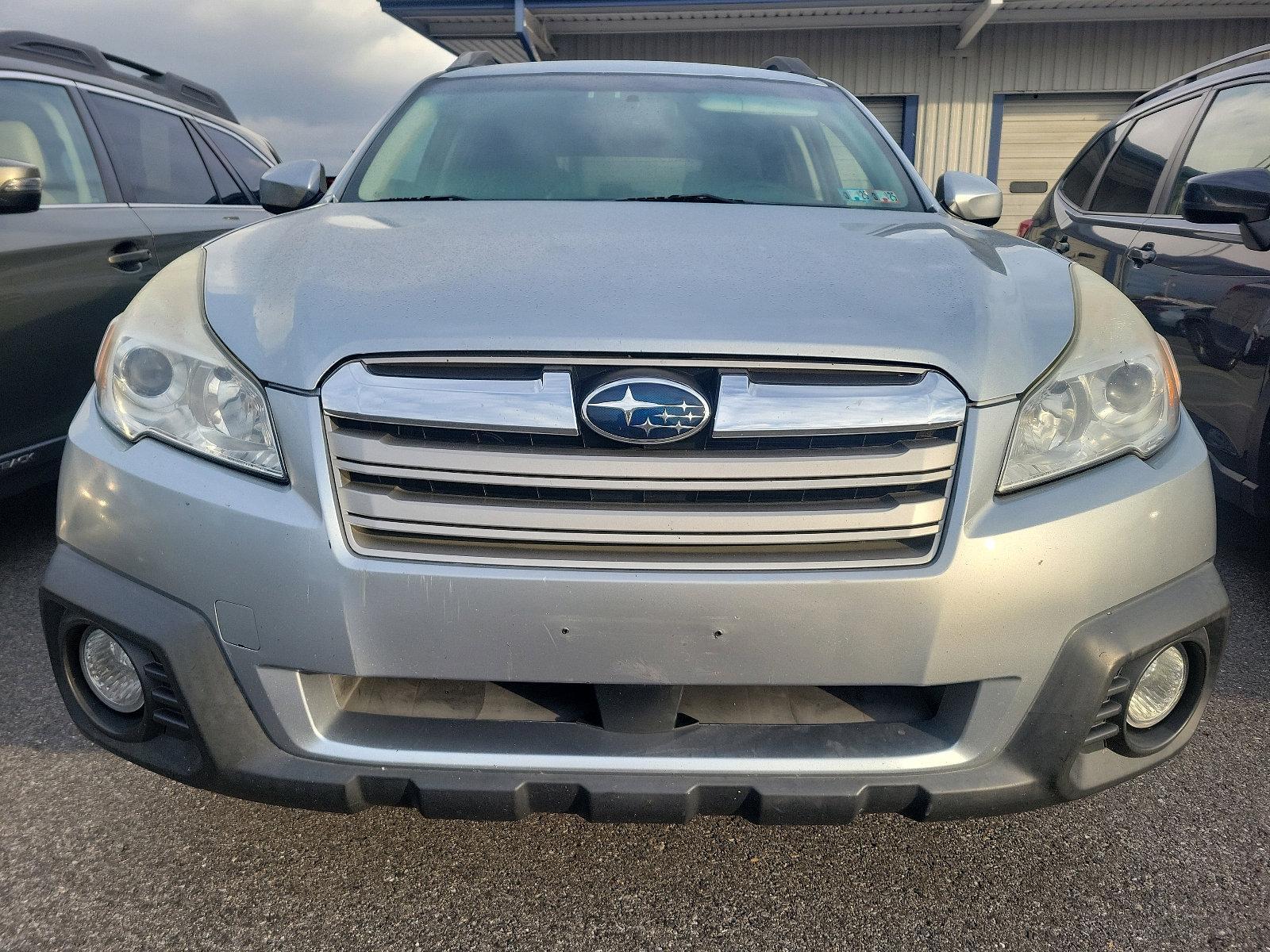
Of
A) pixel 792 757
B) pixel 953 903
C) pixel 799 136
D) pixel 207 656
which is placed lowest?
pixel 953 903

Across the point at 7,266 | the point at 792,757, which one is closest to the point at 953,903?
the point at 792,757

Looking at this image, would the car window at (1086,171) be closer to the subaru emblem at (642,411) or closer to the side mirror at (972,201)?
the side mirror at (972,201)

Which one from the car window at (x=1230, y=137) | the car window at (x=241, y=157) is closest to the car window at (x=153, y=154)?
the car window at (x=241, y=157)

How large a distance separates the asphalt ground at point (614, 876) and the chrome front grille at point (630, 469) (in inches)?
26.7

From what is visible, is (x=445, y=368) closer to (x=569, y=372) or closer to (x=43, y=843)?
(x=569, y=372)

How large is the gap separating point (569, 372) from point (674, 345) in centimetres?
17

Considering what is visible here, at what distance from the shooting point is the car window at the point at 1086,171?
4484mm

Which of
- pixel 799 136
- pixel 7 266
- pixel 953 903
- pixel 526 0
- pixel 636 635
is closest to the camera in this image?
pixel 636 635

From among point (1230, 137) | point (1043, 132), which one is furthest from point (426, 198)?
point (1043, 132)

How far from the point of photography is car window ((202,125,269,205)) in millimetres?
5117

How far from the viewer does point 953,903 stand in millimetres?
1744

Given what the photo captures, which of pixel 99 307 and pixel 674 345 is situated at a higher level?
pixel 674 345

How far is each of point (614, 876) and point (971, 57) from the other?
1421 centimetres

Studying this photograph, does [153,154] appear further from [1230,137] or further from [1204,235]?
[1230,137]
